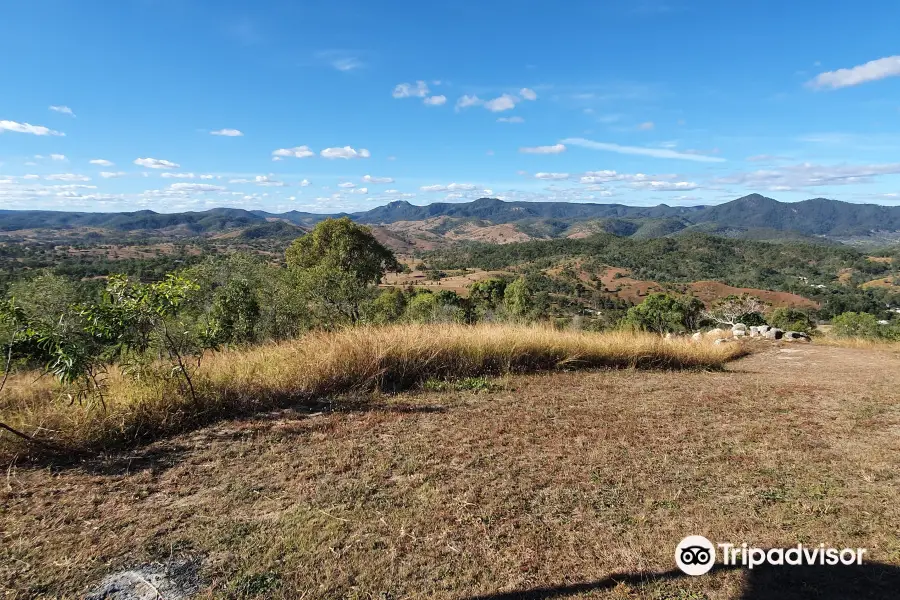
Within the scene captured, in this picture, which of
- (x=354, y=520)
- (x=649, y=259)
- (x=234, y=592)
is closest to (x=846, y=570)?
(x=354, y=520)

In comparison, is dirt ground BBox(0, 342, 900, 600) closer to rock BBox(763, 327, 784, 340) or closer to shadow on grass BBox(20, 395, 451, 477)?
shadow on grass BBox(20, 395, 451, 477)

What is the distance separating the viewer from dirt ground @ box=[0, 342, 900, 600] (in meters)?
2.24

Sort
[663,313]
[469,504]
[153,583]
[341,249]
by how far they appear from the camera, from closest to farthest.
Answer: [153,583]
[469,504]
[341,249]
[663,313]

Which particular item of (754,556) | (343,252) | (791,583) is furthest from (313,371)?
(343,252)

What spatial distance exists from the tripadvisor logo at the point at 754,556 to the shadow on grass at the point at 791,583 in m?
0.04

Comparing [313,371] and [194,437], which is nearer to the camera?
[194,437]

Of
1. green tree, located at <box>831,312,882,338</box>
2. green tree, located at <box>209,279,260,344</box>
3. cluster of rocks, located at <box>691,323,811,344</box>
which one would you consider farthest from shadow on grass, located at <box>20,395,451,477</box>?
green tree, located at <box>831,312,882,338</box>

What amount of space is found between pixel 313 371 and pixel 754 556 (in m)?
4.62

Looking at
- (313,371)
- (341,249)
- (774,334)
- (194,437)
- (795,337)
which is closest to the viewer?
(194,437)

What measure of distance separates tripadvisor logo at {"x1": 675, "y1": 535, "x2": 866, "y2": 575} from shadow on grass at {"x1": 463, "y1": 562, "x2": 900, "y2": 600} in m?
0.04

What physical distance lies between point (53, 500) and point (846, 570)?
480 cm

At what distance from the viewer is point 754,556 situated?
96.0 inches

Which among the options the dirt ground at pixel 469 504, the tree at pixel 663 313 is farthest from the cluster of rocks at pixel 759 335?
the tree at pixel 663 313

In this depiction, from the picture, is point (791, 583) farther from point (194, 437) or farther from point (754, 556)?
point (194, 437)
